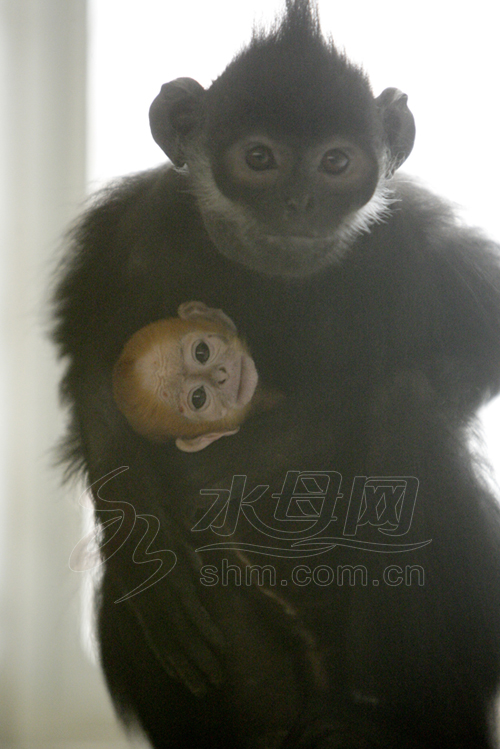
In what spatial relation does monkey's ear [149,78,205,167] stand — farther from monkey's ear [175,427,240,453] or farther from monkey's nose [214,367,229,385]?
monkey's ear [175,427,240,453]

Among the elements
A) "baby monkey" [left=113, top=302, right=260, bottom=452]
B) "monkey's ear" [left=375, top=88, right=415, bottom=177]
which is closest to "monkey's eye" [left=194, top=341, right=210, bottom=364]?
"baby monkey" [left=113, top=302, right=260, bottom=452]

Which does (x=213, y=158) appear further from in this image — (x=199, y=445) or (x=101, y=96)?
(x=199, y=445)

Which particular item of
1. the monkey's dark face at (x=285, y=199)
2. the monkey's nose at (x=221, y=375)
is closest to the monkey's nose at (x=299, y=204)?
the monkey's dark face at (x=285, y=199)

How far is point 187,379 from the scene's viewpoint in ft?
4.16

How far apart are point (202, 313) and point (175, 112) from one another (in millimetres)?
370

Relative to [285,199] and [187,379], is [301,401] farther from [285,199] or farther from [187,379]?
[285,199]

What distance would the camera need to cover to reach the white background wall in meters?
1.36

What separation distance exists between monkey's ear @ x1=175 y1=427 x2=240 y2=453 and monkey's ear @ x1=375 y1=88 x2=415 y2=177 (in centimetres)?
60

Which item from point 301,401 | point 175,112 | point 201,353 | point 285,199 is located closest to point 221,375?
point 201,353

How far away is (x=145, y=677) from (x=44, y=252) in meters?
0.84

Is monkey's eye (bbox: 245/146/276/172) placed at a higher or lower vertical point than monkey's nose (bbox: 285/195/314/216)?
higher

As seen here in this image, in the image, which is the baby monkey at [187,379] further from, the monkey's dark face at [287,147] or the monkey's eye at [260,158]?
the monkey's eye at [260,158]

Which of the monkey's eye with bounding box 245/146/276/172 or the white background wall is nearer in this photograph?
the monkey's eye with bounding box 245/146/276/172

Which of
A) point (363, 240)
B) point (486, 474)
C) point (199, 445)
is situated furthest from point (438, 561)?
point (363, 240)
